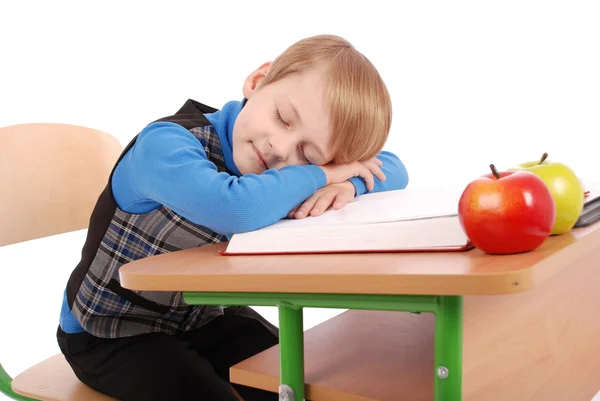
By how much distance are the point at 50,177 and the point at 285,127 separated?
2.27ft

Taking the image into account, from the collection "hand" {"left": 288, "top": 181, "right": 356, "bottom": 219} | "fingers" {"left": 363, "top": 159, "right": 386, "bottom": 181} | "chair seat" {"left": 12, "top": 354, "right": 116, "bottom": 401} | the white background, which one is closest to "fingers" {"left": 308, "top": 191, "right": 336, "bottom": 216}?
"hand" {"left": 288, "top": 181, "right": 356, "bottom": 219}

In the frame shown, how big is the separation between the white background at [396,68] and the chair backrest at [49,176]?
3.02 feet

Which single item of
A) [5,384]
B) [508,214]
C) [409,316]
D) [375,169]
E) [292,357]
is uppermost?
[508,214]

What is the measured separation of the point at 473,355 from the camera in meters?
0.97

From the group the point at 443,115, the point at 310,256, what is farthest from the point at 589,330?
the point at 443,115

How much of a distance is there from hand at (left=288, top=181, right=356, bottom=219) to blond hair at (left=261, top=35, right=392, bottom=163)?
10 cm

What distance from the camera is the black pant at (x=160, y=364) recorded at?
1.41 metres

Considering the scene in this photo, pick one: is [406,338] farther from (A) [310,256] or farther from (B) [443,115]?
(B) [443,115]

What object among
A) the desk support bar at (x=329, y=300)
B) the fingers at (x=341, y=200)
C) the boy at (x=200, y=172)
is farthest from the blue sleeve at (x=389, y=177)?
the desk support bar at (x=329, y=300)

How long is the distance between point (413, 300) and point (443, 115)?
2166mm

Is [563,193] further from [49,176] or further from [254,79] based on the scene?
[49,176]

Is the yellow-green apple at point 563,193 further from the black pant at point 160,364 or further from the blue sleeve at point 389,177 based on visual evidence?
the black pant at point 160,364

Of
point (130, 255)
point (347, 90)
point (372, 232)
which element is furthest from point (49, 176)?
point (372, 232)

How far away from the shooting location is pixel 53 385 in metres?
1.51
